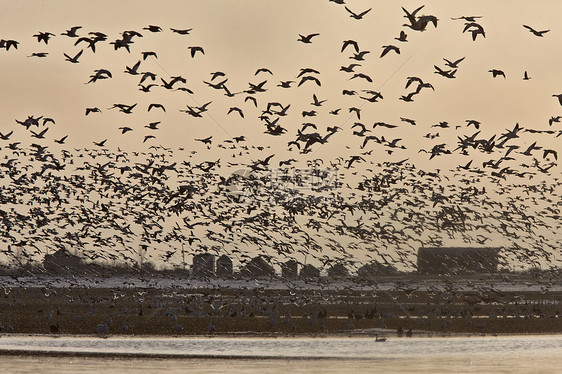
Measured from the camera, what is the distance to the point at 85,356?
147 ft

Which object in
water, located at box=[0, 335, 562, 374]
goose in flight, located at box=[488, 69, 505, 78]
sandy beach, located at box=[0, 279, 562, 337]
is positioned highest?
goose in flight, located at box=[488, 69, 505, 78]

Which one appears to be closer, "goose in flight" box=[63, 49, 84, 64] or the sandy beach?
"goose in flight" box=[63, 49, 84, 64]

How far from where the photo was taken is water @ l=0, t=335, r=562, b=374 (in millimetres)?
40531

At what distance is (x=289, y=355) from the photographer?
45000 mm

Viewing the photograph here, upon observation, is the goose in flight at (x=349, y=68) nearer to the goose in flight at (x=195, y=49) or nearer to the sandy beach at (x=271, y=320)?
the goose in flight at (x=195, y=49)

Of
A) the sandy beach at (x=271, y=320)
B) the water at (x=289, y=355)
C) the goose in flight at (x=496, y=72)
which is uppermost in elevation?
the goose in flight at (x=496, y=72)

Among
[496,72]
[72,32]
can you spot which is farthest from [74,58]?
[496,72]

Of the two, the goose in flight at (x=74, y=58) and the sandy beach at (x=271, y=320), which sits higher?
the goose in flight at (x=74, y=58)

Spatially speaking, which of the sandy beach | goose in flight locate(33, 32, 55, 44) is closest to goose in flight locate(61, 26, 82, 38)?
goose in flight locate(33, 32, 55, 44)

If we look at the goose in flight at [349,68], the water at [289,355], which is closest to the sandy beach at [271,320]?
the water at [289,355]

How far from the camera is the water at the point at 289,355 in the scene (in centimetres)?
4053

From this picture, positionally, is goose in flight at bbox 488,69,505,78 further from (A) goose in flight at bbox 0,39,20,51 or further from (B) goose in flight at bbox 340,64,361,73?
(A) goose in flight at bbox 0,39,20,51

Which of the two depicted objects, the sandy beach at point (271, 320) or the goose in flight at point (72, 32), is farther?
the sandy beach at point (271, 320)

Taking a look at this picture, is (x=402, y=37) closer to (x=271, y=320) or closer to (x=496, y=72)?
(x=496, y=72)
